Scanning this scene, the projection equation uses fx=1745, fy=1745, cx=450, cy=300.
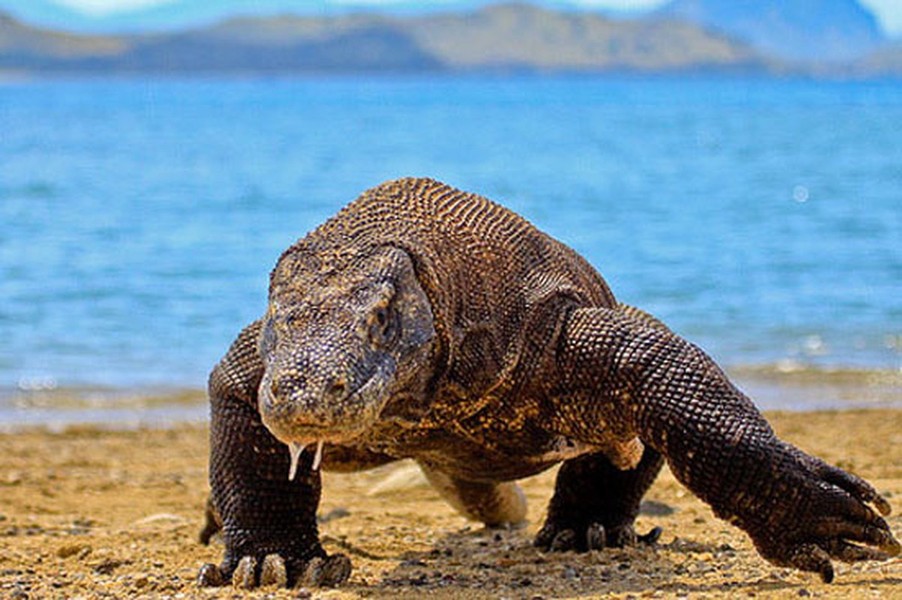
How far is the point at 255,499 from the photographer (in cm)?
611

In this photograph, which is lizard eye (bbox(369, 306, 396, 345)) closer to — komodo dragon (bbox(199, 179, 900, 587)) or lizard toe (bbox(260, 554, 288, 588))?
komodo dragon (bbox(199, 179, 900, 587))

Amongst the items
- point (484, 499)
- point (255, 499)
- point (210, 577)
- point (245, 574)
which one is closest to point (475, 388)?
point (255, 499)

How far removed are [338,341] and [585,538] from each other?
2.57 meters

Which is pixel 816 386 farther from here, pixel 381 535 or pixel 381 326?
pixel 381 326

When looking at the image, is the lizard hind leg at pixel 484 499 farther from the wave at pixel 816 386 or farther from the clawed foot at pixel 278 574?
the wave at pixel 816 386

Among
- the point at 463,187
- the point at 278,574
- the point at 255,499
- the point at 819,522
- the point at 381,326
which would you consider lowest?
the point at 463,187

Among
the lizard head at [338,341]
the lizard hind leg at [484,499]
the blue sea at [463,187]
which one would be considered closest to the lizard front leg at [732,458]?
the lizard head at [338,341]

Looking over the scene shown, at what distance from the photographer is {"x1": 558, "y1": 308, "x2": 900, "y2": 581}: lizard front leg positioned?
561 cm

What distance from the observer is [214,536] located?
7957 mm

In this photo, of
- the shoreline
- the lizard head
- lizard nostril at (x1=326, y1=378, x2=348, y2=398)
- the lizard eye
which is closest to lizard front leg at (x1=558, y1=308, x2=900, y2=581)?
the lizard head

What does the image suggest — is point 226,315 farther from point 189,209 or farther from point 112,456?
point 189,209

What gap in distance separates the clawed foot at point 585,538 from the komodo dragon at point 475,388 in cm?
50

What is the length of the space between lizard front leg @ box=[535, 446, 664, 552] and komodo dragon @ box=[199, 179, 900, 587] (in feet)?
1.50

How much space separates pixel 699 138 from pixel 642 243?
147ft
